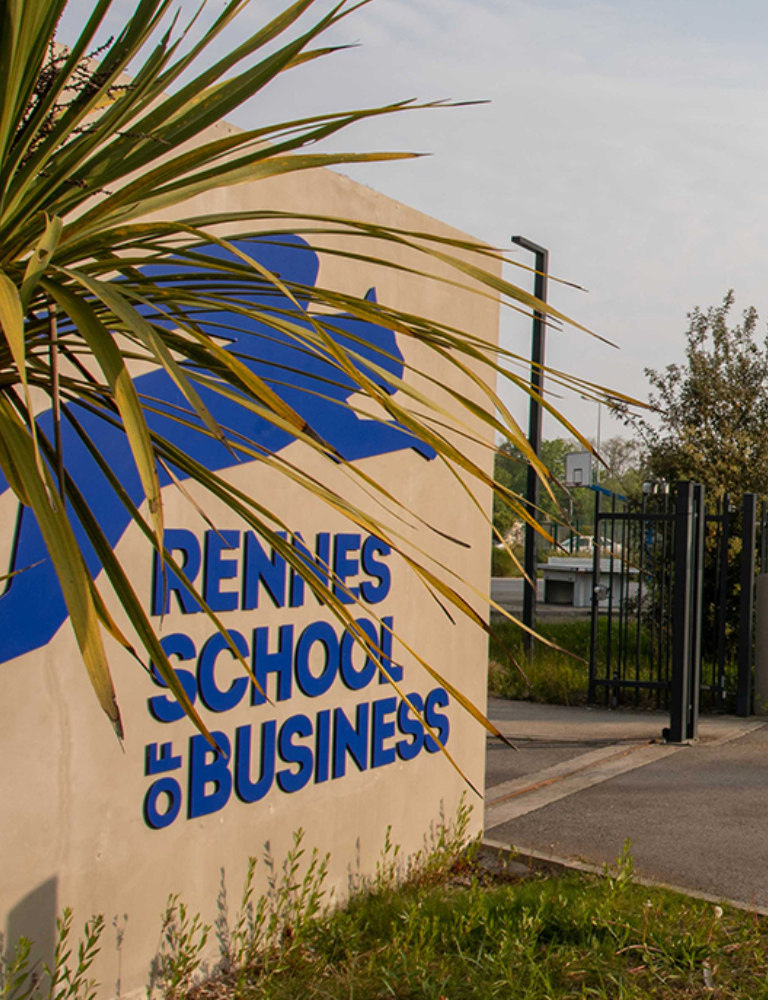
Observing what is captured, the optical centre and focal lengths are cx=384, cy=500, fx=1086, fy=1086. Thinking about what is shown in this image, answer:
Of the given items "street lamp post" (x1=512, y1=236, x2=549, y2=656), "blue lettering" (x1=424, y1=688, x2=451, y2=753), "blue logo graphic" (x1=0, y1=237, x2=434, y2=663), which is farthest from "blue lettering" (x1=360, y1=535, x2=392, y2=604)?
"street lamp post" (x1=512, y1=236, x2=549, y2=656)

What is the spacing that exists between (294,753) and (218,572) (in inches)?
33.4

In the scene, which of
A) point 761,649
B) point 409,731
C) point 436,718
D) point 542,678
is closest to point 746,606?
point 761,649

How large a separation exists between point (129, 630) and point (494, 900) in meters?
1.94

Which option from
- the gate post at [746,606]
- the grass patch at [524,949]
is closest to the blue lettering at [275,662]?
the grass patch at [524,949]

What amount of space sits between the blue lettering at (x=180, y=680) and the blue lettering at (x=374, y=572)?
A: 991 mm

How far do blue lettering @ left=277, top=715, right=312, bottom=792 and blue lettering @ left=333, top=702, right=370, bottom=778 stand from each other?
165 millimetres

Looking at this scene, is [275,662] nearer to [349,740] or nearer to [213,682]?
[213,682]

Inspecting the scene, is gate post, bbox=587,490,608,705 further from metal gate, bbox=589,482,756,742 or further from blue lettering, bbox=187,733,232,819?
blue lettering, bbox=187,733,232,819

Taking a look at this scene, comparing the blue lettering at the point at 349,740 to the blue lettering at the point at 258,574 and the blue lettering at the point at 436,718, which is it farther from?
the blue lettering at the point at 258,574

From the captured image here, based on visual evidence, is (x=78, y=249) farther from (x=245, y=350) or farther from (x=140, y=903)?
(x=140, y=903)

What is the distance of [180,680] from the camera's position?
374 centimetres

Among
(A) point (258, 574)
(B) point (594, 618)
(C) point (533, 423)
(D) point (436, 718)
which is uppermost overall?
(C) point (533, 423)

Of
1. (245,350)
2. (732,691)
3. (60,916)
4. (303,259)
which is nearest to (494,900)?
(60,916)

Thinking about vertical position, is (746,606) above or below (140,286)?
below
